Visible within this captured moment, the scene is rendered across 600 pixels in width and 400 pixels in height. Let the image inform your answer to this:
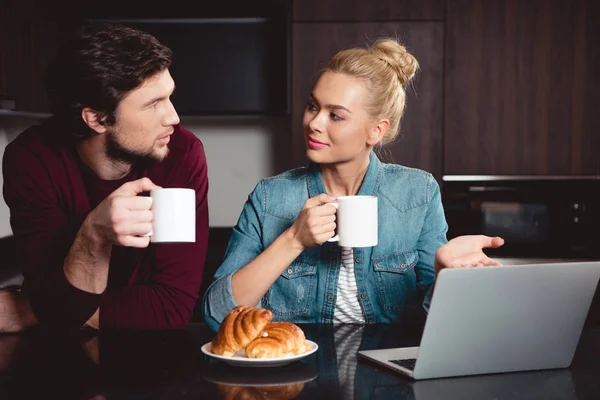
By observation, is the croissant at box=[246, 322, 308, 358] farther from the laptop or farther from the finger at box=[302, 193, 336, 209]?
the finger at box=[302, 193, 336, 209]

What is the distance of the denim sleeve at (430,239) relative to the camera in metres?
1.88

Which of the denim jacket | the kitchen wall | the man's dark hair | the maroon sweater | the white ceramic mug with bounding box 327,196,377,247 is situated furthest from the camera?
the kitchen wall

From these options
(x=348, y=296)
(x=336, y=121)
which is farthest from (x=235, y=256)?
A: (x=336, y=121)

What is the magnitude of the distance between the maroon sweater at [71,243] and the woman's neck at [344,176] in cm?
31

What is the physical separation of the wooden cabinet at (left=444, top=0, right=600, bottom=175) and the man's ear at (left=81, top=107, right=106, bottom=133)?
181 centimetres

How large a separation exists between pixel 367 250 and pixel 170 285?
488 millimetres

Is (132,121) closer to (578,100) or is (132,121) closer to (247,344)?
(247,344)

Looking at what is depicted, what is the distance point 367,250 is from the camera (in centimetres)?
184

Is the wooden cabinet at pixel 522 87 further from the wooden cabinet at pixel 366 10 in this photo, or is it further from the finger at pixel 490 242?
the finger at pixel 490 242

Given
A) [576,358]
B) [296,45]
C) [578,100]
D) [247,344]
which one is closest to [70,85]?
[247,344]

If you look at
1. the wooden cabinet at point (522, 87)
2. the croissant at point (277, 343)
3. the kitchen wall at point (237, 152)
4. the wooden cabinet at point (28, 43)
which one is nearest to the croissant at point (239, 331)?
the croissant at point (277, 343)

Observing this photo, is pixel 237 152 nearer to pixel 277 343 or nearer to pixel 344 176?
pixel 344 176

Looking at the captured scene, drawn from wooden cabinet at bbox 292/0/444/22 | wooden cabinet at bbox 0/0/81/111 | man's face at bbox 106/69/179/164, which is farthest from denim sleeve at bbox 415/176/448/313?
wooden cabinet at bbox 0/0/81/111

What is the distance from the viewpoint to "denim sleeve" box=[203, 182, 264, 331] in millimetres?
1618
